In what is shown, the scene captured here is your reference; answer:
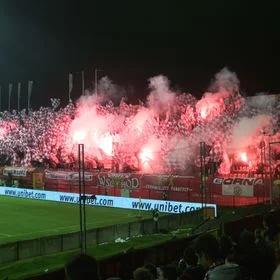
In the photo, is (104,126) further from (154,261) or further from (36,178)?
(154,261)

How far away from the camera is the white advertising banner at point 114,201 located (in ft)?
104

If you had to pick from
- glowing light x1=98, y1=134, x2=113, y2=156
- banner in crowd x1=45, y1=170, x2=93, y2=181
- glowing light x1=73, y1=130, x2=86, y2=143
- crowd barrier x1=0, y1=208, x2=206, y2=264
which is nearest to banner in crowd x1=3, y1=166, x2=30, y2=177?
banner in crowd x1=45, y1=170, x2=93, y2=181

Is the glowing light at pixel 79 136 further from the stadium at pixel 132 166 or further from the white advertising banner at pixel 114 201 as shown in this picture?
the white advertising banner at pixel 114 201

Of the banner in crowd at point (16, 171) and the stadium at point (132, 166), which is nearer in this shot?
the stadium at point (132, 166)

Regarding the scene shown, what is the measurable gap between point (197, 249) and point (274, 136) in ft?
126

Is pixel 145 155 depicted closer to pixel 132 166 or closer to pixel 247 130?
pixel 132 166

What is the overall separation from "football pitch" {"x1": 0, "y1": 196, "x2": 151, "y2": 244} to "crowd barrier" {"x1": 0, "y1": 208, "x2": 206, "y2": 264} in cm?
637

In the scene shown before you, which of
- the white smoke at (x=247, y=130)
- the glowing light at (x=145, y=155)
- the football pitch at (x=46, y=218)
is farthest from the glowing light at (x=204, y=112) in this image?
the football pitch at (x=46, y=218)

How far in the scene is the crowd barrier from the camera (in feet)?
58.0

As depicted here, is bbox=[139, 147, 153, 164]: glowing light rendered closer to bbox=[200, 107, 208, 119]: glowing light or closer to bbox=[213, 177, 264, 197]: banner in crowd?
bbox=[200, 107, 208, 119]: glowing light

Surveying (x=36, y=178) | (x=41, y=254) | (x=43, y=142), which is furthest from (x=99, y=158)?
(x=41, y=254)

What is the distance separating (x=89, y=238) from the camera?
67.4 ft

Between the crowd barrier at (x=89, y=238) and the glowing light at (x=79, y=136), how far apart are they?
38816 mm

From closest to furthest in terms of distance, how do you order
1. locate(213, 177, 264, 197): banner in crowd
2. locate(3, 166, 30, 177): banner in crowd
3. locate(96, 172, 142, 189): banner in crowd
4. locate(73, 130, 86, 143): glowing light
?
locate(213, 177, 264, 197): banner in crowd
locate(96, 172, 142, 189): banner in crowd
locate(3, 166, 30, 177): banner in crowd
locate(73, 130, 86, 143): glowing light
